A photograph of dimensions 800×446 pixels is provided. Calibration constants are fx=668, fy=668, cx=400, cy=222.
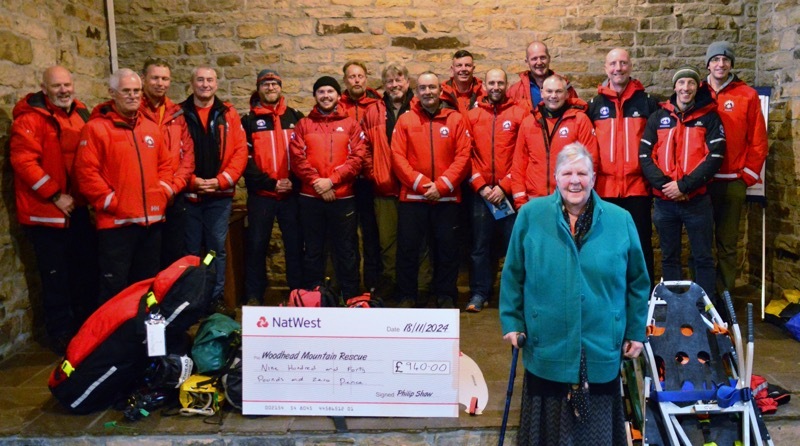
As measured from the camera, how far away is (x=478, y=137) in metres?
4.73

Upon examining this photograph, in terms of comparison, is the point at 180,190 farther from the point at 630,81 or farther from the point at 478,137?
the point at 630,81

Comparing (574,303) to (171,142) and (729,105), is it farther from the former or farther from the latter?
(171,142)

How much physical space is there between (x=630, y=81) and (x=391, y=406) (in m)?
2.83

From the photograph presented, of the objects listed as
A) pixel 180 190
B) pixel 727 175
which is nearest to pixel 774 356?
pixel 727 175

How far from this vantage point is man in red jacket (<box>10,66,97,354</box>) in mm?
4055

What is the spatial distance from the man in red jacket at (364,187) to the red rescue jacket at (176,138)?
118 cm

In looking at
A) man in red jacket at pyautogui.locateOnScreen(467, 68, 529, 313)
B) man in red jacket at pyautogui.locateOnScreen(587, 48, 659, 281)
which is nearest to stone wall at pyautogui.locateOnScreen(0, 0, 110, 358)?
man in red jacket at pyautogui.locateOnScreen(467, 68, 529, 313)

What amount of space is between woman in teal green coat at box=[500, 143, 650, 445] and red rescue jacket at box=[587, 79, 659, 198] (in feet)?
6.55

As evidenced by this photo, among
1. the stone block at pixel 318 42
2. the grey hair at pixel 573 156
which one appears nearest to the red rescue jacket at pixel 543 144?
the grey hair at pixel 573 156

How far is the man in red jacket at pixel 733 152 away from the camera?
4.50 metres

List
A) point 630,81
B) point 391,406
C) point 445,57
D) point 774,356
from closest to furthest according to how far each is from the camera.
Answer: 1. point 391,406
2. point 774,356
3. point 630,81
4. point 445,57

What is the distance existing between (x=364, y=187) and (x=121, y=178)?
1.80m

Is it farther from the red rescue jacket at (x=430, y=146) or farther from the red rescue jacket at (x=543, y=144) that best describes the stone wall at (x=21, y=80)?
the red rescue jacket at (x=543, y=144)

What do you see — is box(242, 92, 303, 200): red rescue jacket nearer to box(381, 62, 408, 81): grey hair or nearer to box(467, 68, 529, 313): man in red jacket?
box(381, 62, 408, 81): grey hair
